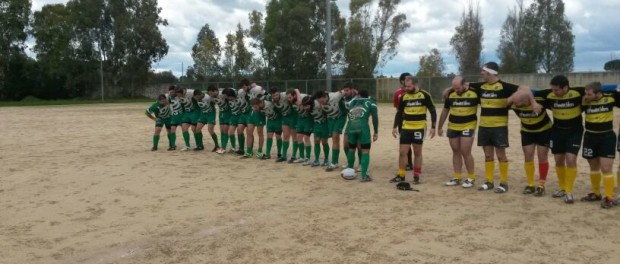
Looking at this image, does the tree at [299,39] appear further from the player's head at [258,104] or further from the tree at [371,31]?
the player's head at [258,104]

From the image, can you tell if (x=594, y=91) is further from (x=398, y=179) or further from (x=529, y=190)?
(x=398, y=179)

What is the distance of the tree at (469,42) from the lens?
194ft

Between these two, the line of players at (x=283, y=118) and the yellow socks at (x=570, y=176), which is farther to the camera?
the line of players at (x=283, y=118)

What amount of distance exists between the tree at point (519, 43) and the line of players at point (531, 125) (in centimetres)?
5374

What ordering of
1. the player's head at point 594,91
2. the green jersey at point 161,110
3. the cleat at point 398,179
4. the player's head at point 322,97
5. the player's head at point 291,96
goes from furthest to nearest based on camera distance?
the green jersey at point 161,110, the player's head at point 291,96, the player's head at point 322,97, the cleat at point 398,179, the player's head at point 594,91

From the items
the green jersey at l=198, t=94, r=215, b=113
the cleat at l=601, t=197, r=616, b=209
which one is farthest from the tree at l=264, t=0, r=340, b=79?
the cleat at l=601, t=197, r=616, b=209

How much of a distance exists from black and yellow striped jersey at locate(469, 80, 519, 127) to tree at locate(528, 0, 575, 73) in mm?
57426

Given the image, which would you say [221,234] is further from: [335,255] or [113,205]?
[113,205]

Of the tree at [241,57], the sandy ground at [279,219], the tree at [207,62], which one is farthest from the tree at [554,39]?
the sandy ground at [279,219]

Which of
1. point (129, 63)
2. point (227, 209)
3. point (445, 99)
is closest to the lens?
point (227, 209)

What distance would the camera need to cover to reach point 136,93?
65500 millimetres

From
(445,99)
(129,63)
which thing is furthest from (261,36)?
(445,99)

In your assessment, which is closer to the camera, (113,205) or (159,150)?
(113,205)

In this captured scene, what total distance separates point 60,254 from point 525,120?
21.7ft
